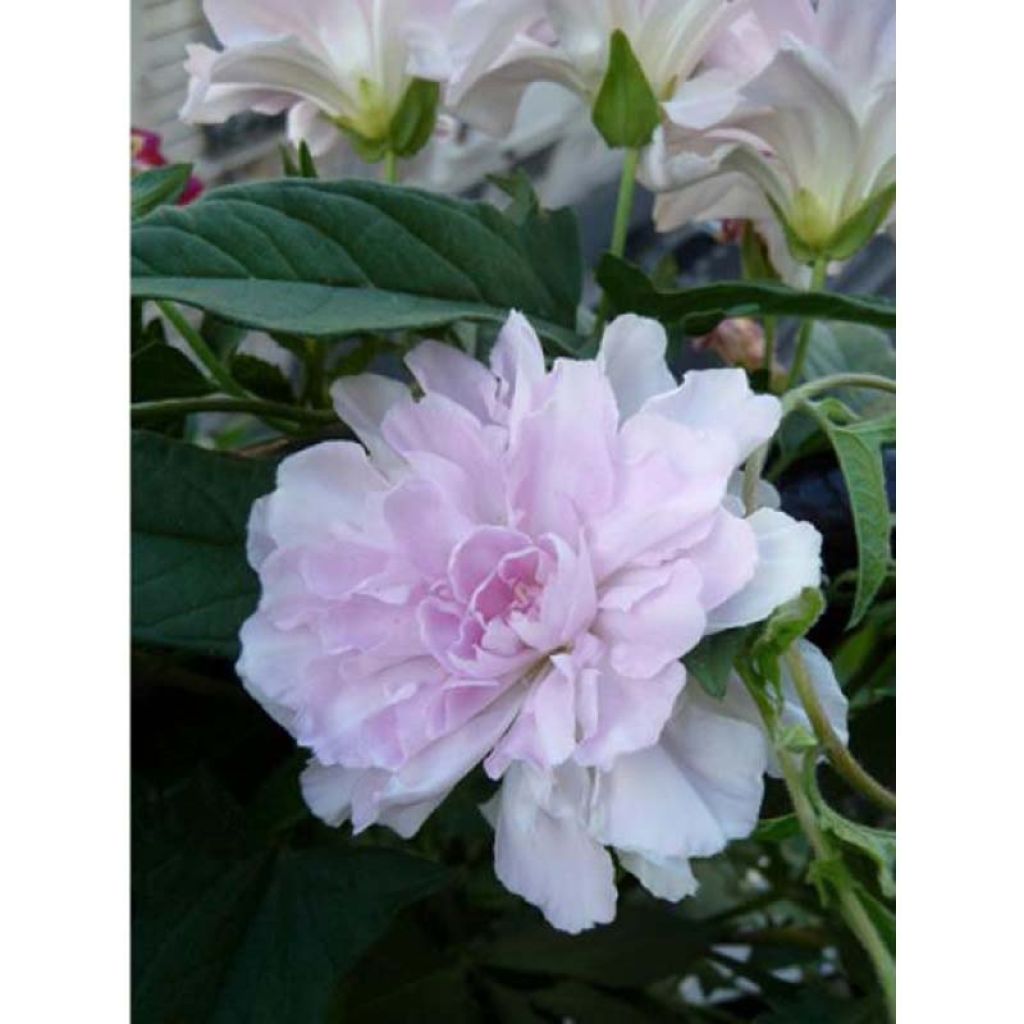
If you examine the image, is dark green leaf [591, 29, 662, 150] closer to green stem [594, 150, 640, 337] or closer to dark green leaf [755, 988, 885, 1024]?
green stem [594, 150, 640, 337]

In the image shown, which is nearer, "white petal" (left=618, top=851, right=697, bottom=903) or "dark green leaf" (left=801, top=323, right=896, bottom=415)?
"white petal" (left=618, top=851, right=697, bottom=903)

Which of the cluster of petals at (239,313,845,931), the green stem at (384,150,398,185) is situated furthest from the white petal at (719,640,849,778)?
the green stem at (384,150,398,185)

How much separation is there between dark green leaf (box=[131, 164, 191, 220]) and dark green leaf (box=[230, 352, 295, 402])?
0.11 feet

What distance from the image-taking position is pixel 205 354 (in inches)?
10.3

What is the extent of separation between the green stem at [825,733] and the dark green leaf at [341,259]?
0.06 metres

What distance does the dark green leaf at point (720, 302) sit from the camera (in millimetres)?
232

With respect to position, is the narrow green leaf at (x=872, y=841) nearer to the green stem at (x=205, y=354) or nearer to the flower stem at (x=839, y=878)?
the flower stem at (x=839, y=878)

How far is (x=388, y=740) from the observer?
204mm

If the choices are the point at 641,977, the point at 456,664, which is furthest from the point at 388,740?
the point at 641,977

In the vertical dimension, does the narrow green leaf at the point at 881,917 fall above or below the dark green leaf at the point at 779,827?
above

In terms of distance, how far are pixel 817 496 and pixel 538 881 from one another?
8 cm

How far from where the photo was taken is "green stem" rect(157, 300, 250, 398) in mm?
259

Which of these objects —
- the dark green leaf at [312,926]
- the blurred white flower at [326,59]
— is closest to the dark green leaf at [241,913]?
the dark green leaf at [312,926]
